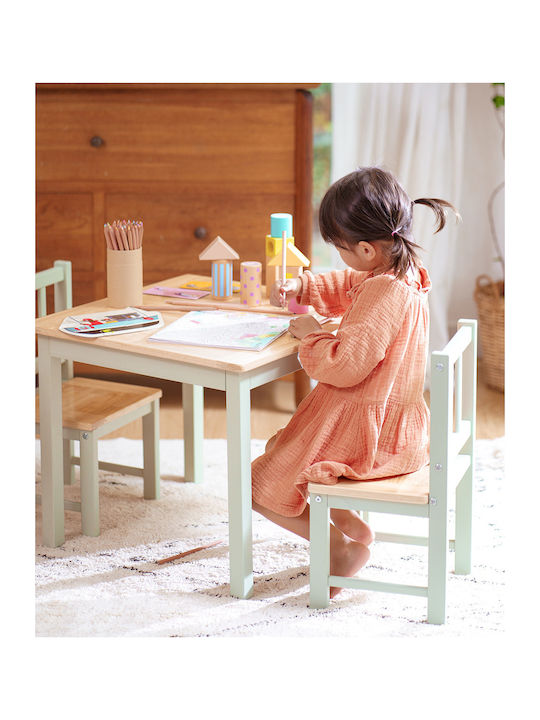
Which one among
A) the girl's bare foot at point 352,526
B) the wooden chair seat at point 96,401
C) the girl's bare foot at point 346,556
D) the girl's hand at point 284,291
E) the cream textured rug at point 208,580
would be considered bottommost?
the cream textured rug at point 208,580

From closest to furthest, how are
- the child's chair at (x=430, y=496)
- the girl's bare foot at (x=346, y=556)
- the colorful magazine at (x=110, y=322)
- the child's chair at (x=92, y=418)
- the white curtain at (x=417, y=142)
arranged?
the child's chair at (x=430, y=496) → the girl's bare foot at (x=346, y=556) → the colorful magazine at (x=110, y=322) → the child's chair at (x=92, y=418) → the white curtain at (x=417, y=142)

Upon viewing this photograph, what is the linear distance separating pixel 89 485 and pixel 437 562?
97 centimetres

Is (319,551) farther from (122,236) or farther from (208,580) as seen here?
(122,236)

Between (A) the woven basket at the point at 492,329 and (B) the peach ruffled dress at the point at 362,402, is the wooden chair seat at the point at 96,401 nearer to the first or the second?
(B) the peach ruffled dress at the point at 362,402

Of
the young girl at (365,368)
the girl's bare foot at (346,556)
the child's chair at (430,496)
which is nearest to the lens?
the child's chair at (430,496)

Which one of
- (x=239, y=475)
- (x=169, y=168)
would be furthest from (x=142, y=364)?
(x=169, y=168)

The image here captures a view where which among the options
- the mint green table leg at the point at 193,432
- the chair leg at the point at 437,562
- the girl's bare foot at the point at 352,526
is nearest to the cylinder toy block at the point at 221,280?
the mint green table leg at the point at 193,432

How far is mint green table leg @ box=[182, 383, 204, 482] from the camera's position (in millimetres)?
2816

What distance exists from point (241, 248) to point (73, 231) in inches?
→ 25.3

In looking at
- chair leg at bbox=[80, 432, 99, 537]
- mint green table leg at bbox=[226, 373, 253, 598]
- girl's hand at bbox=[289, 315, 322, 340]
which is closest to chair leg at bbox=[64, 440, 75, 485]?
chair leg at bbox=[80, 432, 99, 537]

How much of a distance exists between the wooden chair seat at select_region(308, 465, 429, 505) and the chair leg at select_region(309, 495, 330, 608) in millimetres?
38

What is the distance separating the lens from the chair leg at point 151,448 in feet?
8.99

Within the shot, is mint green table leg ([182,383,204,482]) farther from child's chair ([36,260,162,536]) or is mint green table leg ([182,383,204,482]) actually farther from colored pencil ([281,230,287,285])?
colored pencil ([281,230,287,285])

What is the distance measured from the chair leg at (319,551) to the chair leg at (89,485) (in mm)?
689
